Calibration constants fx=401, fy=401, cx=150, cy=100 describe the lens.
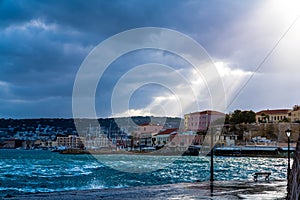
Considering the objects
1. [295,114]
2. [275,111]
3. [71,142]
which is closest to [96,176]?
[71,142]

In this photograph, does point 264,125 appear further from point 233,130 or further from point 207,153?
point 207,153

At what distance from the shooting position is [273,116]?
455ft

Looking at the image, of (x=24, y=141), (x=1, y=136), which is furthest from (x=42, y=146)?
(x=1, y=136)

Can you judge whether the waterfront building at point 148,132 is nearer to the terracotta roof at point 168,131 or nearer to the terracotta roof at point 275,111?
the terracotta roof at point 168,131

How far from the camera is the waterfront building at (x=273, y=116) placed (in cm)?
13450

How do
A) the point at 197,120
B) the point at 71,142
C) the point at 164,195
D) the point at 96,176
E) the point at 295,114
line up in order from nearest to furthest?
the point at 164,195 → the point at 96,176 → the point at 197,120 → the point at 295,114 → the point at 71,142

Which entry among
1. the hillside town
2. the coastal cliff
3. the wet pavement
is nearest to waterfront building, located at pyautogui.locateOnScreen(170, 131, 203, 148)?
the hillside town

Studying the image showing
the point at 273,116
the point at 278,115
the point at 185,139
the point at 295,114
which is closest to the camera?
the point at 185,139

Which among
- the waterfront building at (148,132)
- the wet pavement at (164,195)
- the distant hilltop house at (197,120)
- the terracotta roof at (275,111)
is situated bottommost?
the wet pavement at (164,195)

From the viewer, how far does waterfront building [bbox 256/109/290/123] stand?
134 meters

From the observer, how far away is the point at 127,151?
384 ft

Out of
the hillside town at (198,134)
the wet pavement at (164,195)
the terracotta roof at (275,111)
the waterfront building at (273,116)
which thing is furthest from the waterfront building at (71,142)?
the wet pavement at (164,195)

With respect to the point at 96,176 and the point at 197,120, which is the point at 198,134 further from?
the point at 96,176

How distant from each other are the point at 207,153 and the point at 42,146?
79.0 meters
